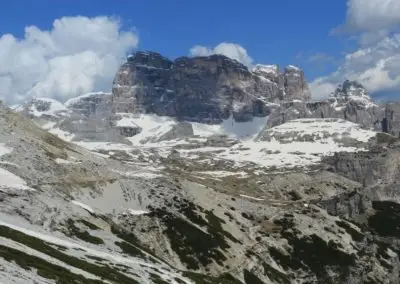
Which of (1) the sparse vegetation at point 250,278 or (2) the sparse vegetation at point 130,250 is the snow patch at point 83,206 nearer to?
(2) the sparse vegetation at point 130,250

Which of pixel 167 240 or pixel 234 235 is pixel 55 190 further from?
pixel 234 235

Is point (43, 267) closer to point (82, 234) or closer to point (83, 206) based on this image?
point (82, 234)

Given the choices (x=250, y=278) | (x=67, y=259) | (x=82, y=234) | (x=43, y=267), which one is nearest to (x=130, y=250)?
(x=82, y=234)

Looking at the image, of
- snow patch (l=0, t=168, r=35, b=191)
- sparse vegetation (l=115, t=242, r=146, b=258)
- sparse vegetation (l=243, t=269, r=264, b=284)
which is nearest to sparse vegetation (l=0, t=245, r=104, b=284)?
sparse vegetation (l=115, t=242, r=146, b=258)

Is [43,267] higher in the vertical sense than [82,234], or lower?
higher

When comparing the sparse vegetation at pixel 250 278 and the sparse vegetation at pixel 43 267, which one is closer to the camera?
the sparse vegetation at pixel 43 267

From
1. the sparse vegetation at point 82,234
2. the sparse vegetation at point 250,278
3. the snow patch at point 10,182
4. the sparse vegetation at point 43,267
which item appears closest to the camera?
the sparse vegetation at point 43,267

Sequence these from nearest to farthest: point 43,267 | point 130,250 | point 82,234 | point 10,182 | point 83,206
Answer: point 43,267 → point 82,234 → point 130,250 → point 10,182 → point 83,206

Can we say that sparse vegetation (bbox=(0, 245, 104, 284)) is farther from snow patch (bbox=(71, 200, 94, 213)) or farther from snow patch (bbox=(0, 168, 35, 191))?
snow patch (bbox=(71, 200, 94, 213))

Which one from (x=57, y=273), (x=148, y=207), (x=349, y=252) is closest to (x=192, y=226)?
(x=148, y=207)

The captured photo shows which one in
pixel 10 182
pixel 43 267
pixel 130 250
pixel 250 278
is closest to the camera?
pixel 43 267

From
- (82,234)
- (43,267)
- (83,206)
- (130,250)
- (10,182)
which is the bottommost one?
(130,250)

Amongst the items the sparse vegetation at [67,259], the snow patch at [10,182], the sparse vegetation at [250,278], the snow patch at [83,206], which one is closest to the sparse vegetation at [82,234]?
the snow patch at [10,182]

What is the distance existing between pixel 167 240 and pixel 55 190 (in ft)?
91.5
